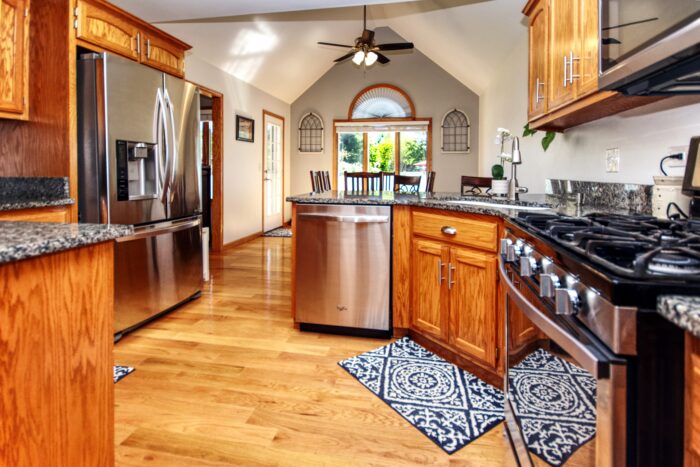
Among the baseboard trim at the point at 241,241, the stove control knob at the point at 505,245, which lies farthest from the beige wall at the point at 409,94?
the stove control knob at the point at 505,245

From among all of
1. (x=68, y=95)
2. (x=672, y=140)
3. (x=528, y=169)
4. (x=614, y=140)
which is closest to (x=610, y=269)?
(x=672, y=140)

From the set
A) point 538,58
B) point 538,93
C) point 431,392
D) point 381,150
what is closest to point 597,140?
point 538,93

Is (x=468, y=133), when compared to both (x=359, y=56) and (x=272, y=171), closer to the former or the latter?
(x=272, y=171)

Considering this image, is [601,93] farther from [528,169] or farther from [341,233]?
[528,169]

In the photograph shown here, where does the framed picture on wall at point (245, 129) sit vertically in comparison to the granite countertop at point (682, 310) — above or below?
above

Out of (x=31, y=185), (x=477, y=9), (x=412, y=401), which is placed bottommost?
(x=412, y=401)

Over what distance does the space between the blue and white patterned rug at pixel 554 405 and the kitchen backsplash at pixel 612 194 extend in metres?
1.13

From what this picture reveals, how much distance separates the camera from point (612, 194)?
7.49ft

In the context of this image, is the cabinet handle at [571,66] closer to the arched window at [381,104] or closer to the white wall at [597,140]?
the white wall at [597,140]

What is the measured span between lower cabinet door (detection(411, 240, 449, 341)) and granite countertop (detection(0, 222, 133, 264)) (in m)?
1.66

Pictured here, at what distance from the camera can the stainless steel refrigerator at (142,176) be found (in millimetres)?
2656

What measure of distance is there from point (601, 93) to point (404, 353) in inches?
64.3

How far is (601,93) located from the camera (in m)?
1.74

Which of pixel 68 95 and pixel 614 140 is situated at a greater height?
pixel 68 95
